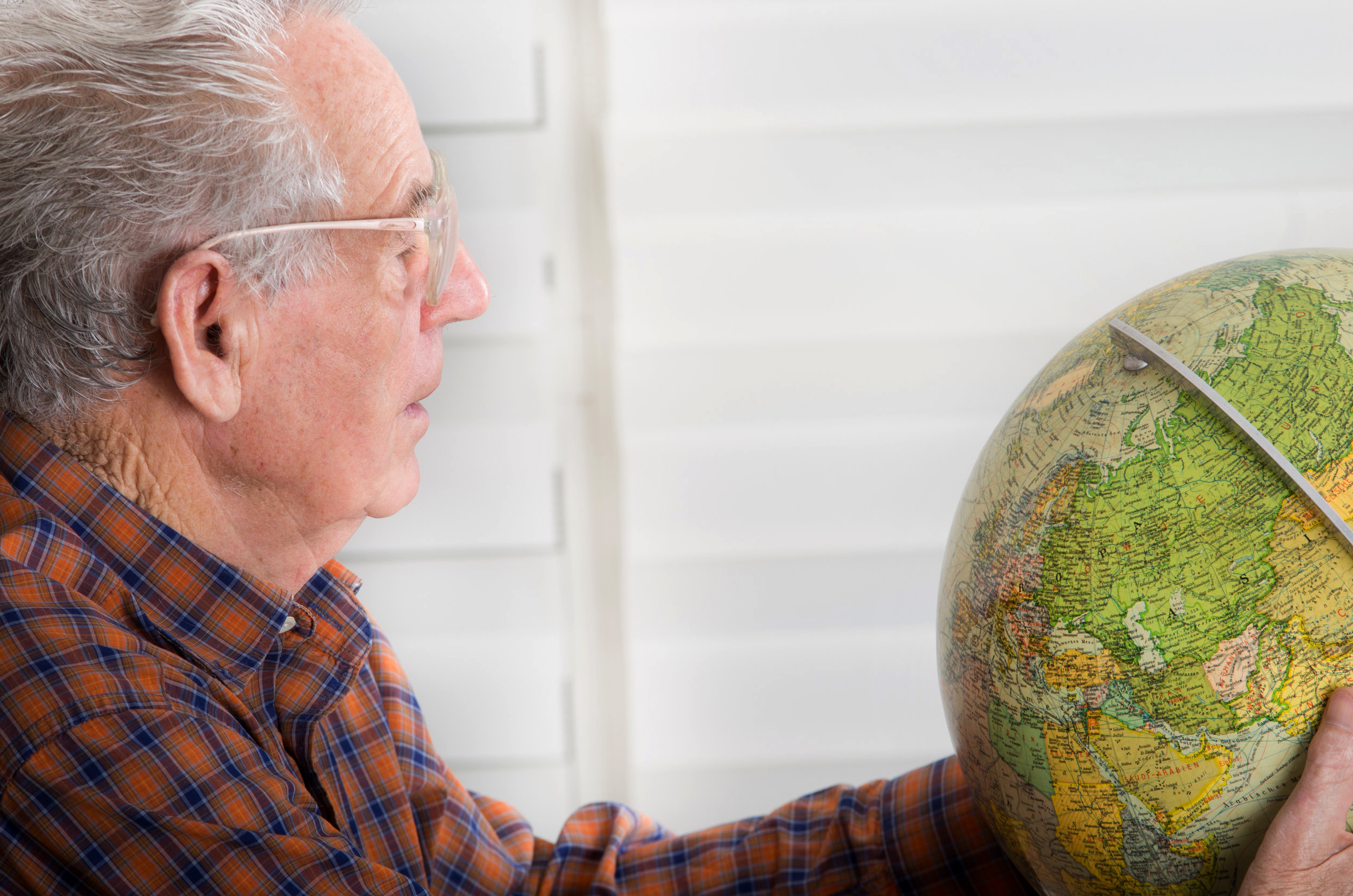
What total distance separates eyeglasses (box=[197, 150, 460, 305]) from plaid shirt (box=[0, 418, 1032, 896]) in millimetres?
347

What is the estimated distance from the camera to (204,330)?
0.96 metres

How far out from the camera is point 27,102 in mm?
902

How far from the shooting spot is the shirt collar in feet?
3.06

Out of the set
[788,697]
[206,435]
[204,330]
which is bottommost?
[788,697]

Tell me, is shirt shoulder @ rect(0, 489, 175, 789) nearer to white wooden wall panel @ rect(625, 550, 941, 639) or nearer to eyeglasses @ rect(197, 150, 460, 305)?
eyeglasses @ rect(197, 150, 460, 305)

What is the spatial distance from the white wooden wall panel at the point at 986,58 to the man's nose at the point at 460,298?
0.62 metres

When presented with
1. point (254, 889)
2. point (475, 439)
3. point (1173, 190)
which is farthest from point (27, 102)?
point (1173, 190)

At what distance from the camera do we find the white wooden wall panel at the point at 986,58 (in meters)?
1.58

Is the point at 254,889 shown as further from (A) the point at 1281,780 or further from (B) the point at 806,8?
(B) the point at 806,8

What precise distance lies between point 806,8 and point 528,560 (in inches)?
40.2

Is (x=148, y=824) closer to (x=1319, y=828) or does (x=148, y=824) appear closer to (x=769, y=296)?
(x=1319, y=828)

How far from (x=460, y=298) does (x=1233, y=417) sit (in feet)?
2.56

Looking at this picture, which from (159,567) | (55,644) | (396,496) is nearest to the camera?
(55,644)

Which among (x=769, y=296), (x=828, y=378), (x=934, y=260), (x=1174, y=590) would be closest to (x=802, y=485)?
(x=828, y=378)
